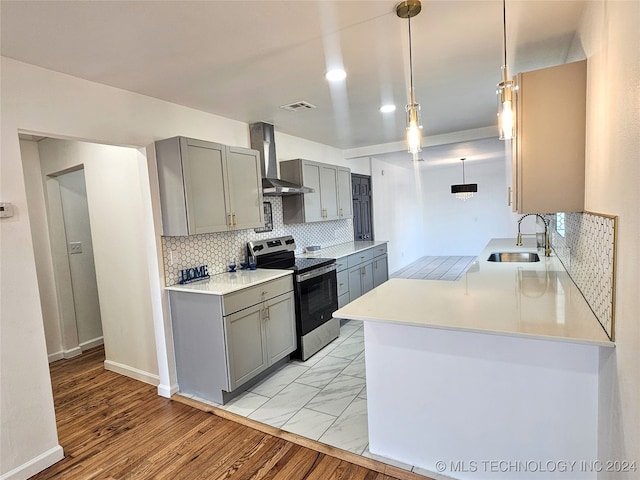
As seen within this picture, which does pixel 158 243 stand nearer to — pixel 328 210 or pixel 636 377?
pixel 328 210

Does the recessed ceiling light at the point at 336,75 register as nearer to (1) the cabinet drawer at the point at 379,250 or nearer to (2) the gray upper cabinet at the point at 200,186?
(2) the gray upper cabinet at the point at 200,186

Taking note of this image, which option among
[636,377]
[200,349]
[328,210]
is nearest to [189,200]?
[200,349]

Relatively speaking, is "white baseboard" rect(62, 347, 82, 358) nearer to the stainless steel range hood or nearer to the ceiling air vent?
the stainless steel range hood

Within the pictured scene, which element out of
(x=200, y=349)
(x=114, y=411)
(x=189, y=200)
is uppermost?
(x=189, y=200)

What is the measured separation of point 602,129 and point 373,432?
6.31 feet

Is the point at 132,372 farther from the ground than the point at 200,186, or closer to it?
closer to it

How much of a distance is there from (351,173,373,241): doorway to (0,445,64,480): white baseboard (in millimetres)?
4786

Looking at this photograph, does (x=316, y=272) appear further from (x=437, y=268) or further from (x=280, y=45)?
(x=437, y=268)

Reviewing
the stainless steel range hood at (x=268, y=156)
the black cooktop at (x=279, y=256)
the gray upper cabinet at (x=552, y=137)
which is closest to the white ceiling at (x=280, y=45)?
the gray upper cabinet at (x=552, y=137)

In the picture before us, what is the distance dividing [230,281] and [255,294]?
0.84 feet

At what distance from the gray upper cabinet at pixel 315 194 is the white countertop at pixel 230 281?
1097mm

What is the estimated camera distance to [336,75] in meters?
2.57

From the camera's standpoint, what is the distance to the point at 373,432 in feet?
6.83

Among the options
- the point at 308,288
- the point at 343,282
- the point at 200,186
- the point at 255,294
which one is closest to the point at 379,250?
the point at 343,282
